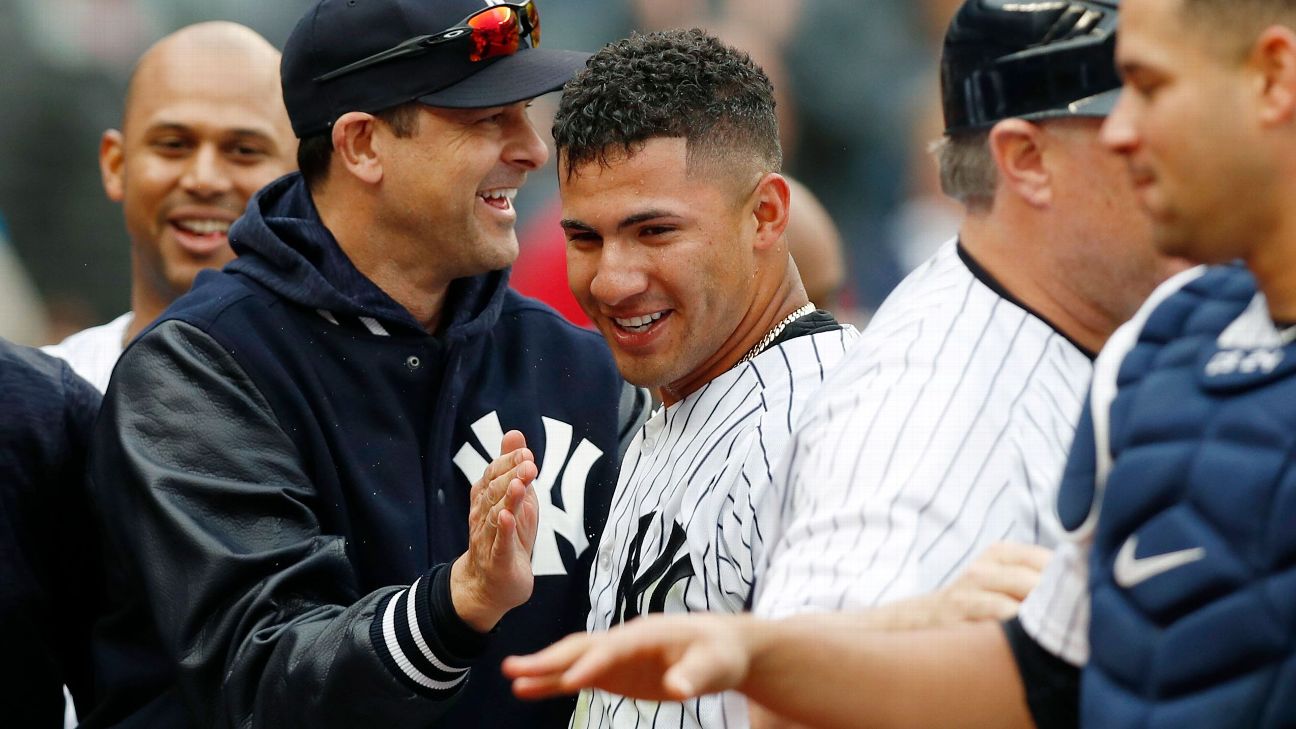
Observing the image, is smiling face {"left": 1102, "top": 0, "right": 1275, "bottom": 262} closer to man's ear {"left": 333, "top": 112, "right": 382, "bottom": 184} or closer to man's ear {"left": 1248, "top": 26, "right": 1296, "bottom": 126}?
man's ear {"left": 1248, "top": 26, "right": 1296, "bottom": 126}

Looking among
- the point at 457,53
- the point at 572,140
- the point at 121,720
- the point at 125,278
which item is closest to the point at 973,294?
the point at 572,140

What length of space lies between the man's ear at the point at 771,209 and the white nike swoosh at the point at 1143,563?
1242 millimetres

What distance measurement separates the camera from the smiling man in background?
427 centimetres

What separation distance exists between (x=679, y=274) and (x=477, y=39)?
91 cm

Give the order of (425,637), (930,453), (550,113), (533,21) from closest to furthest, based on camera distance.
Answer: (930,453) < (425,637) < (533,21) < (550,113)

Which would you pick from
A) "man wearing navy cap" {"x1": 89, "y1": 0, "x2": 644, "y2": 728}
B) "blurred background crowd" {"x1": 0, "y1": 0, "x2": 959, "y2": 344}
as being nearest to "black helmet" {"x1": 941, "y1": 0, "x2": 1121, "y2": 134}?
"man wearing navy cap" {"x1": 89, "y1": 0, "x2": 644, "y2": 728}

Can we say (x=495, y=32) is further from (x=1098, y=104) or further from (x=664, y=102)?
(x=1098, y=104)

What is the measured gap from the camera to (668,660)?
56.2 inches

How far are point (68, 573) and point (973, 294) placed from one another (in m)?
2.00

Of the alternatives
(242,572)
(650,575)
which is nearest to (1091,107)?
(650,575)

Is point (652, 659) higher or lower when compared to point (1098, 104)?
lower

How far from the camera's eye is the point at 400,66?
10.6ft

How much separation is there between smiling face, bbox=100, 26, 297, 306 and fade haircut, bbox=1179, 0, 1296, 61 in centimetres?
322

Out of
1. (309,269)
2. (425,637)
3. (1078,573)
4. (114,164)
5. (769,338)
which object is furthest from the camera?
(114,164)
